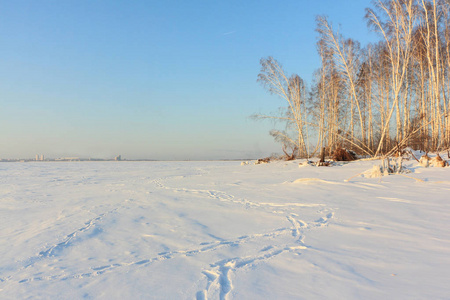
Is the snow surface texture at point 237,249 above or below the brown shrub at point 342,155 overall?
below

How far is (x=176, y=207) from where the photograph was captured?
3.62 metres

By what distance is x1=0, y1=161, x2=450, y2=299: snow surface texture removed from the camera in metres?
1.40

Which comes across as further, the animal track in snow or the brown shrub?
the brown shrub

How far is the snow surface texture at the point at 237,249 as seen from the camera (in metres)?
1.40

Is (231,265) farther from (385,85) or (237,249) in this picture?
(385,85)

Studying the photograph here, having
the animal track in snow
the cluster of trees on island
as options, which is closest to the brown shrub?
the cluster of trees on island

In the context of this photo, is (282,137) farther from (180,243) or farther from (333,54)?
(180,243)

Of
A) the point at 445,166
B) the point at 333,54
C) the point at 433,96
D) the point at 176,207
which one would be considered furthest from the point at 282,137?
the point at 176,207

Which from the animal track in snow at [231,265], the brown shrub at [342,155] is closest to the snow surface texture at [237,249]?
the animal track in snow at [231,265]

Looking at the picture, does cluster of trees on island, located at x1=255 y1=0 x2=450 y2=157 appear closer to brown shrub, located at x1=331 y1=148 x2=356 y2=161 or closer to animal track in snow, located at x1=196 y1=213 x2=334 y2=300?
brown shrub, located at x1=331 y1=148 x2=356 y2=161

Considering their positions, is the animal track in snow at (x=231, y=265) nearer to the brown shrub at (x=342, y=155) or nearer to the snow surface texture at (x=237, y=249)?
the snow surface texture at (x=237, y=249)

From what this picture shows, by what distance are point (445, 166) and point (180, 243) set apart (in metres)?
6.38

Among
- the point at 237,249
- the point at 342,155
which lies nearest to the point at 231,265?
the point at 237,249

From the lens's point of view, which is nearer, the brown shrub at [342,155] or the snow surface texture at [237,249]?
the snow surface texture at [237,249]
